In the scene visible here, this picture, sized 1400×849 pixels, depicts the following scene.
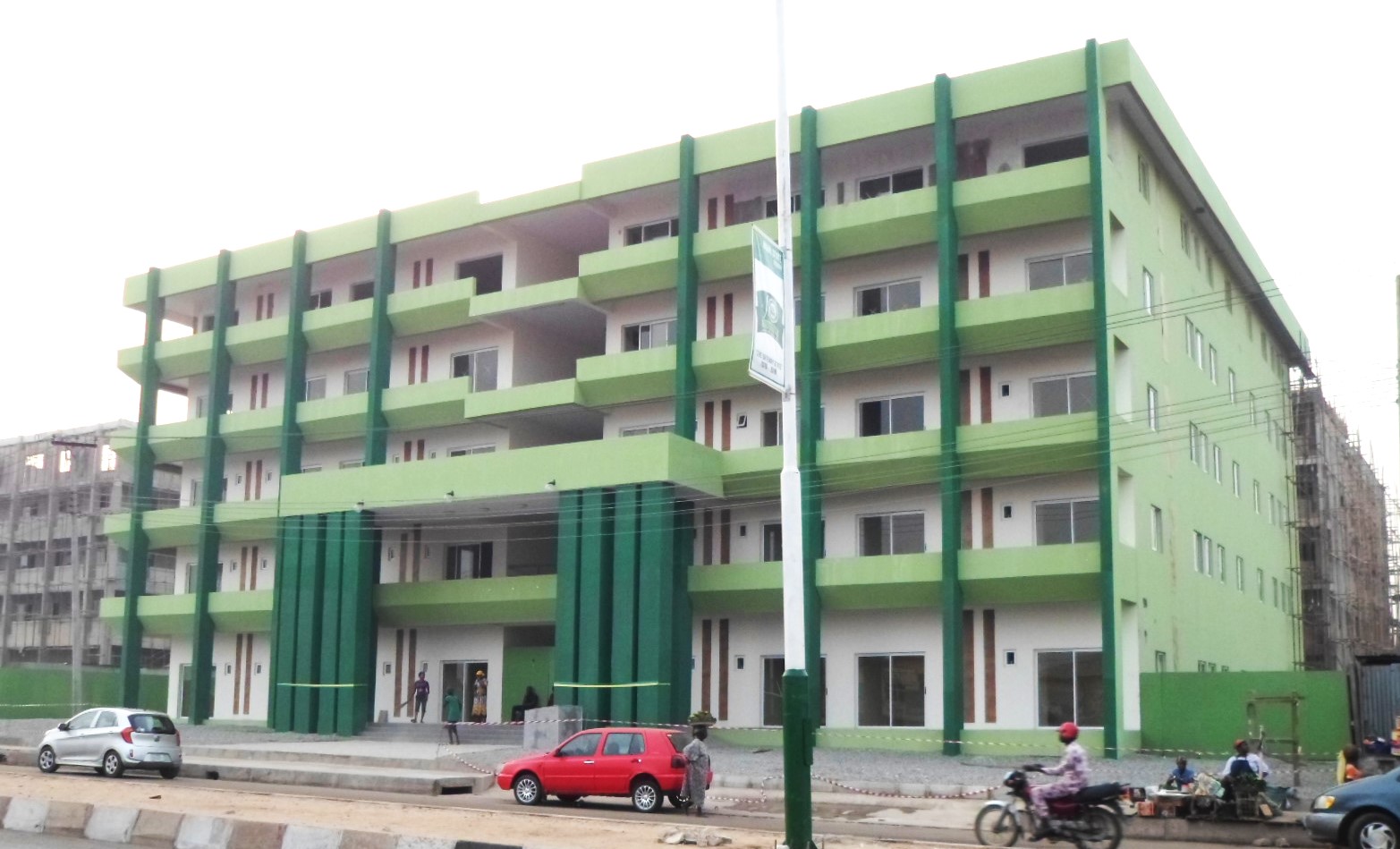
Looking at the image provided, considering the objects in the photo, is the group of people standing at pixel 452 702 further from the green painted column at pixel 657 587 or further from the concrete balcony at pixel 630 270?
the concrete balcony at pixel 630 270

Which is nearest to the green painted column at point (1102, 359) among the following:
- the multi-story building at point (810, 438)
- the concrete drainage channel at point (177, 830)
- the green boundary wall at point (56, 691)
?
the multi-story building at point (810, 438)

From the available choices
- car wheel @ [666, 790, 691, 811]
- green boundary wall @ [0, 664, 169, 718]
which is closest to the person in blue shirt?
car wheel @ [666, 790, 691, 811]

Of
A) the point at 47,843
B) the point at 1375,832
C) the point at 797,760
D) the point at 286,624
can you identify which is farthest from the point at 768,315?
the point at 286,624

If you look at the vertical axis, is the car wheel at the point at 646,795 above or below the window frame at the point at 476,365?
below

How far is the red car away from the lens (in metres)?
24.8

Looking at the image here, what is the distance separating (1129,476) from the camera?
123ft

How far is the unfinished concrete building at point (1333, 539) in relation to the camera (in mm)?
62438

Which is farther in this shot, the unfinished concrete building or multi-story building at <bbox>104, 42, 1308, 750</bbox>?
the unfinished concrete building

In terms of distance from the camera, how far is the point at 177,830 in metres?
17.1

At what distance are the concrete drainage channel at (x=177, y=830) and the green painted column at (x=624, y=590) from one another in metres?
20.2

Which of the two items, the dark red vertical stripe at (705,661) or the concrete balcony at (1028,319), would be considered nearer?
the concrete balcony at (1028,319)

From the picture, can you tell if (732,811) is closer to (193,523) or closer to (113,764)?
(113,764)

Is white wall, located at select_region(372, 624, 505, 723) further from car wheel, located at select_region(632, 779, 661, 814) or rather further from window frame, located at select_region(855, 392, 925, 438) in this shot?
car wheel, located at select_region(632, 779, 661, 814)

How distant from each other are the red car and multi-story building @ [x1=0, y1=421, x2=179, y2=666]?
2643 inches
